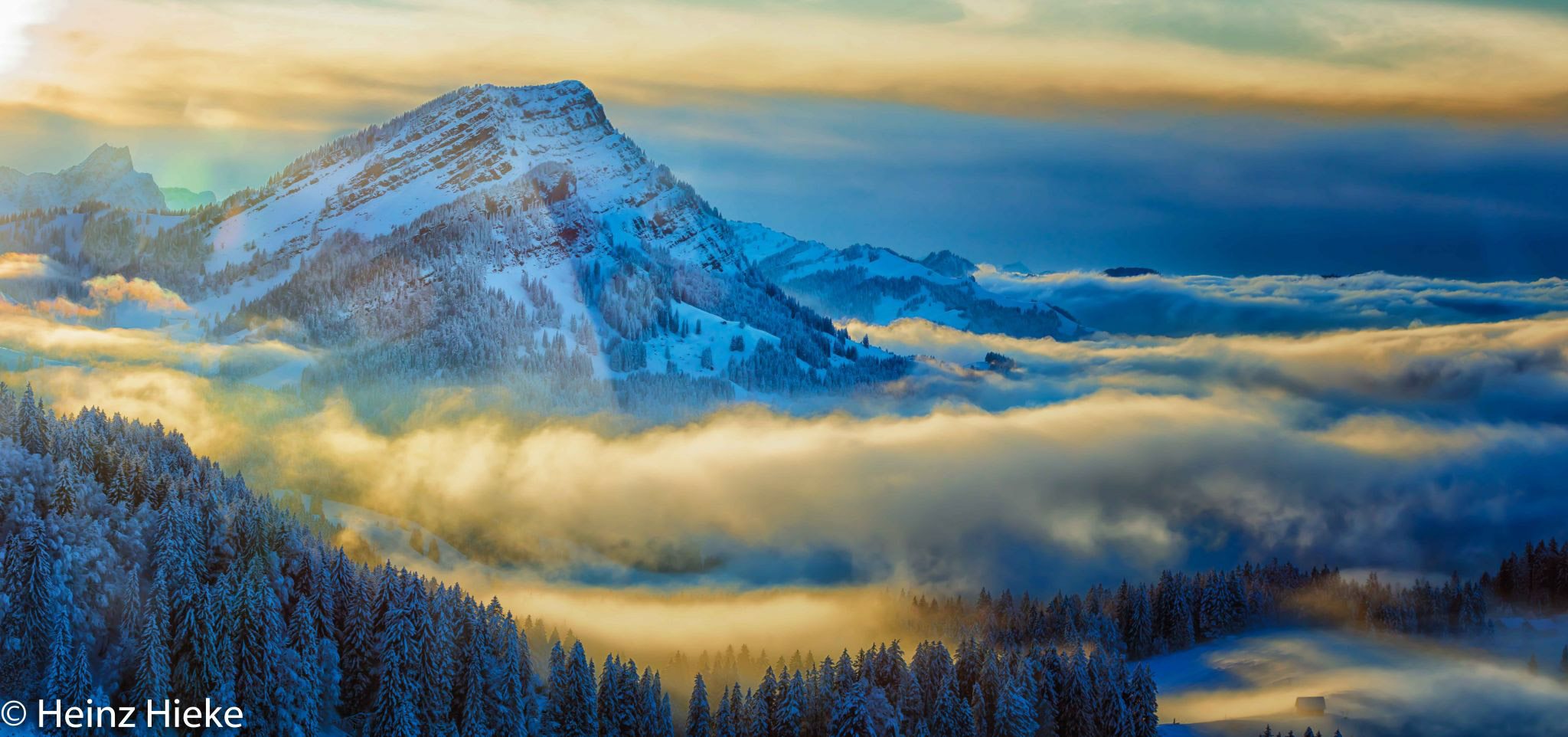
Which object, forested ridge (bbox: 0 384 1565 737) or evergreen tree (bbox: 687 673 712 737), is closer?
forested ridge (bbox: 0 384 1565 737)

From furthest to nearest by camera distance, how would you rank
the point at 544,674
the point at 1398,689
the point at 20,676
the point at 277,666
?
the point at 1398,689 < the point at 544,674 < the point at 277,666 < the point at 20,676

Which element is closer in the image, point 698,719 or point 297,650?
point 297,650

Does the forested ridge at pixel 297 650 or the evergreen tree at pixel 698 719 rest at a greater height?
the forested ridge at pixel 297 650

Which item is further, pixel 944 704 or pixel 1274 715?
pixel 1274 715

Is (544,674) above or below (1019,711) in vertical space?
above

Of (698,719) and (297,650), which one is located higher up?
(297,650)

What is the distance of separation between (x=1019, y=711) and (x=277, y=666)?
8315 cm

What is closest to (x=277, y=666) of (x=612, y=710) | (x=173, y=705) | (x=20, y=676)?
(x=173, y=705)

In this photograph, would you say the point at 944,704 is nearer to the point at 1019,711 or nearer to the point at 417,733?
the point at 1019,711

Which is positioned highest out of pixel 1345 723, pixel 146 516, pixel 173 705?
pixel 146 516

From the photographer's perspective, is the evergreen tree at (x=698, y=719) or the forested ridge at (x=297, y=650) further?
the evergreen tree at (x=698, y=719)

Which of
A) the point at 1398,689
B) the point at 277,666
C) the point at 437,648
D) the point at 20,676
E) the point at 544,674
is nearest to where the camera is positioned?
the point at 20,676

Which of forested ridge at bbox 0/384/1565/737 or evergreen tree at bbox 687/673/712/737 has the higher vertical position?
forested ridge at bbox 0/384/1565/737

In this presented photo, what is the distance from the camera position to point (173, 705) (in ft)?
427
